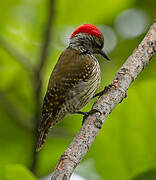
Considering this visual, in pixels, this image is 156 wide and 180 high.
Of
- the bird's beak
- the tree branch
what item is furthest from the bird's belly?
the tree branch

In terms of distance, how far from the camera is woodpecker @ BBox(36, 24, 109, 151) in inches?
172

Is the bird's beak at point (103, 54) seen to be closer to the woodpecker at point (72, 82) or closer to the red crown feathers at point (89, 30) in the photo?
the woodpecker at point (72, 82)

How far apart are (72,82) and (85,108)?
1.99 feet

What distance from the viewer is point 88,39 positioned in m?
4.95

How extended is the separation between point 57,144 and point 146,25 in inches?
70.2

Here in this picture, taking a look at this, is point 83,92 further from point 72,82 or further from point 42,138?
point 42,138

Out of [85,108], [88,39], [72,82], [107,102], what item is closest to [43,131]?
[85,108]

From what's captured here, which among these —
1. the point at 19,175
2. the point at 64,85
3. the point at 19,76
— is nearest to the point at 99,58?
the point at 64,85

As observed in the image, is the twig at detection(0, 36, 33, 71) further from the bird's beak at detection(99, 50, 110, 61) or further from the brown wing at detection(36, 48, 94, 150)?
the bird's beak at detection(99, 50, 110, 61)

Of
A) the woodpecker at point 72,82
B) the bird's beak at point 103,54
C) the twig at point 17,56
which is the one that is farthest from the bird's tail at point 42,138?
the bird's beak at point 103,54

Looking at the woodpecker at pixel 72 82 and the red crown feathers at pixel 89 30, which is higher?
the red crown feathers at pixel 89 30

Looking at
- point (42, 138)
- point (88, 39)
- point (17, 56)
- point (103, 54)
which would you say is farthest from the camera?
point (88, 39)

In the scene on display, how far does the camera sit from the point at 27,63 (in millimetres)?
3961

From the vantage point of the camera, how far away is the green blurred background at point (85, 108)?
10.2ft
